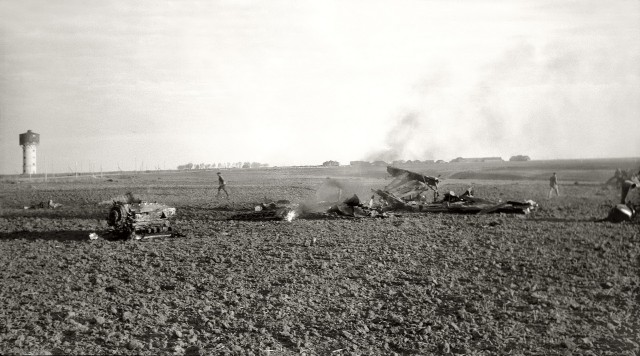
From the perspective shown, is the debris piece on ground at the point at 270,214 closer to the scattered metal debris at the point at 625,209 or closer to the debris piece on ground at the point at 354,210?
the debris piece on ground at the point at 354,210

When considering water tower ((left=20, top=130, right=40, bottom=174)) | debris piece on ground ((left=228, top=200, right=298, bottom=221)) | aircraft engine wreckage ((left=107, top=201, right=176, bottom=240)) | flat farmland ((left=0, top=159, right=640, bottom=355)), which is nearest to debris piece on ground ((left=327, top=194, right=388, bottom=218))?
debris piece on ground ((left=228, top=200, right=298, bottom=221))

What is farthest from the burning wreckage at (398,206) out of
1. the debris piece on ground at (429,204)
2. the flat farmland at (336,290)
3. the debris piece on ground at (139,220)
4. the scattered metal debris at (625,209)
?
the debris piece on ground at (139,220)

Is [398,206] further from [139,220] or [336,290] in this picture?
[336,290]

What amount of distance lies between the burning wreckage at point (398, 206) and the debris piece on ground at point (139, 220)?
473cm

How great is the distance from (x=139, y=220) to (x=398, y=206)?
42.8 ft

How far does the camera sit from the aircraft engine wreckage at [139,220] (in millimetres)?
16203

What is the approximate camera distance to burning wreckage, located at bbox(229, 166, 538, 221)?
70.0 feet

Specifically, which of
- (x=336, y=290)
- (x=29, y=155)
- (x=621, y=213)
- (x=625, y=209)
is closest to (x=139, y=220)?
(x=336, y=290)

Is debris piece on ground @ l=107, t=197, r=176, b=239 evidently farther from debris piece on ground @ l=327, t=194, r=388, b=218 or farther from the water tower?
the water tower

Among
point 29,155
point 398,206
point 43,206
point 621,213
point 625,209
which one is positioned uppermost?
point 29,155

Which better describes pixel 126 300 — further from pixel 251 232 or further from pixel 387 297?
pixel 251 232

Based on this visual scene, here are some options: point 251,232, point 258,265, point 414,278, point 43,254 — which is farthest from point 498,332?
point 43,254

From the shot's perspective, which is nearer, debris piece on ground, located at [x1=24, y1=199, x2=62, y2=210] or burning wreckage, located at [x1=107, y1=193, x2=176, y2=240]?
burning wreckage, located at [x1=107, y1=193, x2=176, y2=240]

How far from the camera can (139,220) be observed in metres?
16.5
